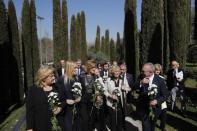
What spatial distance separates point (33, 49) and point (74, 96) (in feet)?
76.8

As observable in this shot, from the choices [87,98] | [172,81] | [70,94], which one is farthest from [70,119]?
[172,81]

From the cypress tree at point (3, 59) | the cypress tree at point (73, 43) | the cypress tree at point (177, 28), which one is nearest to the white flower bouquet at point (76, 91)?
the cypress tree at point (3, 59)

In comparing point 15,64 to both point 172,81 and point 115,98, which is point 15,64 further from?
point 115,98

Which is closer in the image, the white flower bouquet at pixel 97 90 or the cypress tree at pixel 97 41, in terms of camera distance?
the white flower bouquet at pixel 97 90

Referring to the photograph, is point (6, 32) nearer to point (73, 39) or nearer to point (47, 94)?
point (47, 94)

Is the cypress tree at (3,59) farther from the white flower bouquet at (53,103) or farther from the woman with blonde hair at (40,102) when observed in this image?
the woman with blonde hair at (40,102)

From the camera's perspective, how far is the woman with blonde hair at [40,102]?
23.1 ft

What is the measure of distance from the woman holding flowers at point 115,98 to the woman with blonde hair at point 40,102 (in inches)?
125

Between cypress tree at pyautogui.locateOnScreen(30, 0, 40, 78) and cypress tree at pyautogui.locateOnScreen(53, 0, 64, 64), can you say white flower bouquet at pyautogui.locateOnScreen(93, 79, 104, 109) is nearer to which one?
cypress tree at pyautogui.locateOnScreen(30, 0, 40, 78)

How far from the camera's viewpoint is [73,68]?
28.7ft

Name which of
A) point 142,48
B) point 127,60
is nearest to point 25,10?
point 127,60

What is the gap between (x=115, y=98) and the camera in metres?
10.1

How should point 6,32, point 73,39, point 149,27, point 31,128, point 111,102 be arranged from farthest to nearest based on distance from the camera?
point 73,39 → point 6,32 → point 149,27 → point 111,102 → point 31,128

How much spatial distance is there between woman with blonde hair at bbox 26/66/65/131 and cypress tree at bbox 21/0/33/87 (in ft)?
80.1
